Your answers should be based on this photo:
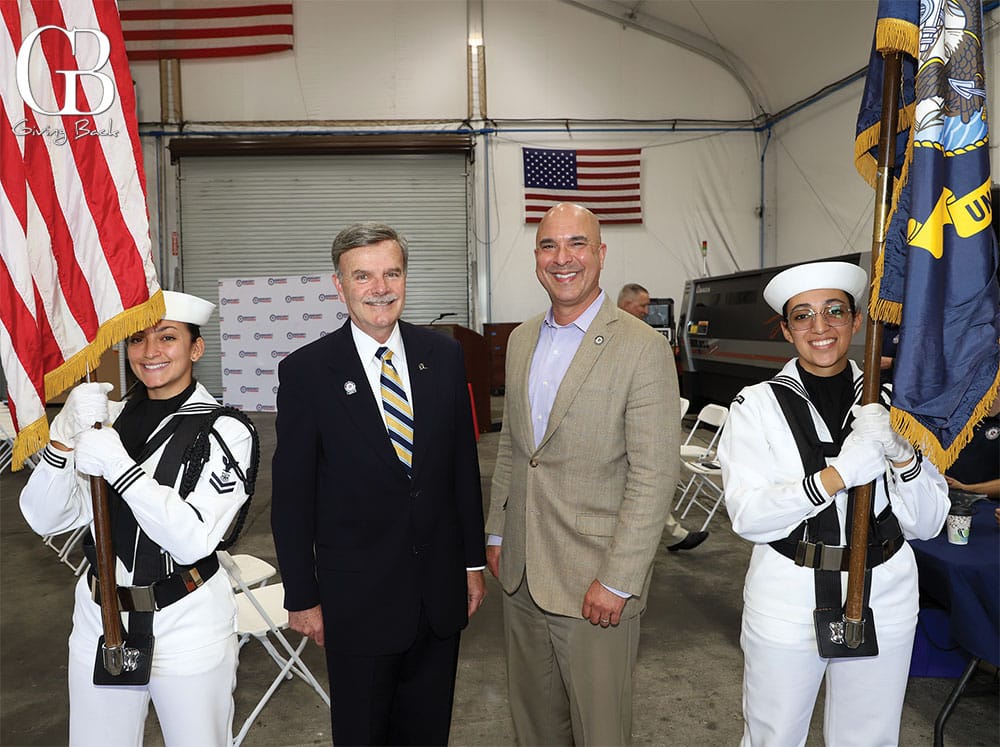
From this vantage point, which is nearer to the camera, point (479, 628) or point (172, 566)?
point (172, 566)

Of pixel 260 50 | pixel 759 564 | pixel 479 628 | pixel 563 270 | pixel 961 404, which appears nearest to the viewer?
pixel 961 404

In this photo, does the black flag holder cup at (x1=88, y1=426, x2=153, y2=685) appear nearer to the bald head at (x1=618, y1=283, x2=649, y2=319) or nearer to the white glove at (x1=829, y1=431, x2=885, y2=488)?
the white glove at (x1=829, y1=431, x2=885, y2=488)

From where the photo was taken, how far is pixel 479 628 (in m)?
4.20

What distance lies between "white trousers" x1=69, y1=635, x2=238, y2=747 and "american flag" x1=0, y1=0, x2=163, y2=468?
0.61m

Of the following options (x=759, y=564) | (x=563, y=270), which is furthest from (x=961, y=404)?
(x=563, y=270)

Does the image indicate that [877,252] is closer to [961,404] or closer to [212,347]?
[961,404]

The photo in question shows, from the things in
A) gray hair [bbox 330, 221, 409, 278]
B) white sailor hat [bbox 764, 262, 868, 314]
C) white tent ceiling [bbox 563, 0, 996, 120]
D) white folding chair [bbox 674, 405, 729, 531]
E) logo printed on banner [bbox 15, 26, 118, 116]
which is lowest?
white folding chair [bbox 674, 405, 729, 531]

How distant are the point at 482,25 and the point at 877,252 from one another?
1203cm

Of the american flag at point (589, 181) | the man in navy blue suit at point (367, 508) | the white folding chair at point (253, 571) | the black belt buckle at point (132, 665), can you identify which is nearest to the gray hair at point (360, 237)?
the man in navy blue suit at point (367, 508)

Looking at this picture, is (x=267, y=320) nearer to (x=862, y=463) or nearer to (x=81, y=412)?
(x=81, y=412)

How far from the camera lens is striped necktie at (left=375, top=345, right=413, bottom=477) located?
1994mm

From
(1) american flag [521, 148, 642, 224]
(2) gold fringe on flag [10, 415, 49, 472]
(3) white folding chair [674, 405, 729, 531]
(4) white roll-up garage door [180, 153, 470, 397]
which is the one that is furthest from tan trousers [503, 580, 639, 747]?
(1) american flag [521, 148, 642, 224]

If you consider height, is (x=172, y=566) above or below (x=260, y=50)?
below

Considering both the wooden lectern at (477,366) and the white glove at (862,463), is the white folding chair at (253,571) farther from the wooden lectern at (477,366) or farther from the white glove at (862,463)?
the wooden lectern at (477,366)
